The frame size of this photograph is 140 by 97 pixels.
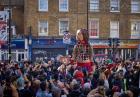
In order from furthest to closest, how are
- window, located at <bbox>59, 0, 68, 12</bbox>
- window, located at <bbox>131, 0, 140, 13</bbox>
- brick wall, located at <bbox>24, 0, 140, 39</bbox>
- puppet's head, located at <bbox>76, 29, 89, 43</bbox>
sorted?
1. window, located at <bbox>131, 0, 140, 13</bbox>
2. window, located at <bbox>59, 0, 68, 12</bbox>
3. brick wall, located at <bbox>24, 0, 140, 39</bbox>
4. puppet's head, located at <bbox>76, 29, 89, 43</bbox>

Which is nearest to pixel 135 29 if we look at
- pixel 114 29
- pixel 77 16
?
pixel 114 29

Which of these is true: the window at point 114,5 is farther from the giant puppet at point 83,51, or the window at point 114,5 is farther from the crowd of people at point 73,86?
the giant puppet at point 83,51

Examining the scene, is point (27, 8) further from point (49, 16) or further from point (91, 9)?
point (91, 9)

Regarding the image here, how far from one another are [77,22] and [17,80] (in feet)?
122

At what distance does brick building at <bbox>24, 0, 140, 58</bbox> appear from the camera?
53031 millimetres

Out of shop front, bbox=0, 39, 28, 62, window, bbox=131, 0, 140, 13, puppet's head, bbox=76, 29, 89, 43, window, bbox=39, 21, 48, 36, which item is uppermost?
window, bbox=131, 0, 140, 13

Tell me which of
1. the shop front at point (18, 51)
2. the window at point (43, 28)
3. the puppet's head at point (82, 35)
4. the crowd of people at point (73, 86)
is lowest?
the shop front at point (18, 51)

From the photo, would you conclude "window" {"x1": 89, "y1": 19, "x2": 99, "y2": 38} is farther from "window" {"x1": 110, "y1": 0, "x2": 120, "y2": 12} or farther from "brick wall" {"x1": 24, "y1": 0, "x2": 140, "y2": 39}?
"window" {"x1": 110, "y1": 0, "x2": 120, "y2": 12}

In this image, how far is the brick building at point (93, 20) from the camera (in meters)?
53.0

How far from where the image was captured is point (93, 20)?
177ft

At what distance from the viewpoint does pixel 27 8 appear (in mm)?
52719

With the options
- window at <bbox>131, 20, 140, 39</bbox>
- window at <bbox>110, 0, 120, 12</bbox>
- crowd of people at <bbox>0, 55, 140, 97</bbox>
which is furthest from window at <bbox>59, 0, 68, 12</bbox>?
crowd of people at <bbox>0, 55, 140, 97</bbox>

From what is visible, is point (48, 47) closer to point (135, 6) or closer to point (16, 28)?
point (16, 28)

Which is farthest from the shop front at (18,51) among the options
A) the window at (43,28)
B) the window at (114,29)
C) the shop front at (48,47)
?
the window at (114,29)
